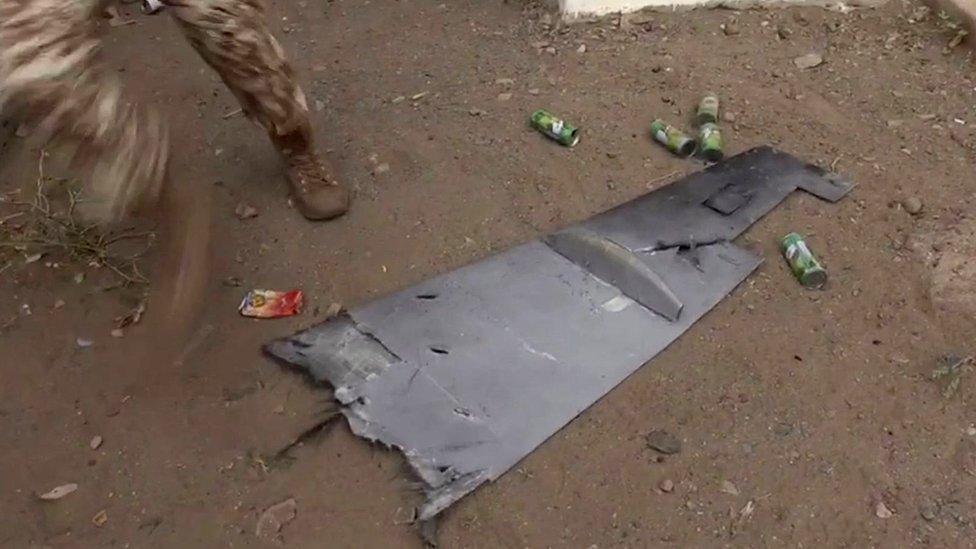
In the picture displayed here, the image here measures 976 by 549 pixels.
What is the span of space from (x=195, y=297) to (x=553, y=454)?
102 cm

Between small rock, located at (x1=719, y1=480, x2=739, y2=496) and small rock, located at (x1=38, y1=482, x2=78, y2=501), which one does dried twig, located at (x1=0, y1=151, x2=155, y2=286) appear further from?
small rock, located at (x1=719, y1=480, x2=739, y2=496)

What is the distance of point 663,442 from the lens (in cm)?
225

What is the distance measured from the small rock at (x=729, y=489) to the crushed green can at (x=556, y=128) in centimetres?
145

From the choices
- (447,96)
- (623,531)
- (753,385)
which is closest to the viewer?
(623,531)


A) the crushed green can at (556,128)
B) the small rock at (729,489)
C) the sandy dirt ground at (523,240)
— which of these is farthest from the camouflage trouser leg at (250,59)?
the small rock at (729,489)

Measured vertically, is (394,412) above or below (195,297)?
below

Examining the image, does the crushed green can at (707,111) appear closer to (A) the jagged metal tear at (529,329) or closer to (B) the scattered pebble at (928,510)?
(A) the jagged metal tear at (529,329)

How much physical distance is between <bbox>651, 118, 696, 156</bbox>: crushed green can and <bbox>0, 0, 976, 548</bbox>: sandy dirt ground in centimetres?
6

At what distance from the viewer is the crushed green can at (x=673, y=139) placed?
3.10 meters

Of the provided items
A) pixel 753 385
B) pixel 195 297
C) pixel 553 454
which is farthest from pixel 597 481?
pixel 195 297

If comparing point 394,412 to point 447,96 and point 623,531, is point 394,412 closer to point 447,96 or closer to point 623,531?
point 623,531

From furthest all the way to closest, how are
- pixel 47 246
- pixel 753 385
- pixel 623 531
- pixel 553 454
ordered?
pixel 47 246, pixel 753 385, pixel 553 454, pixel 623 531

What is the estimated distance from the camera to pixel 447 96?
347 centimetres

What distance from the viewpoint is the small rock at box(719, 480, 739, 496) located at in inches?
84.3
